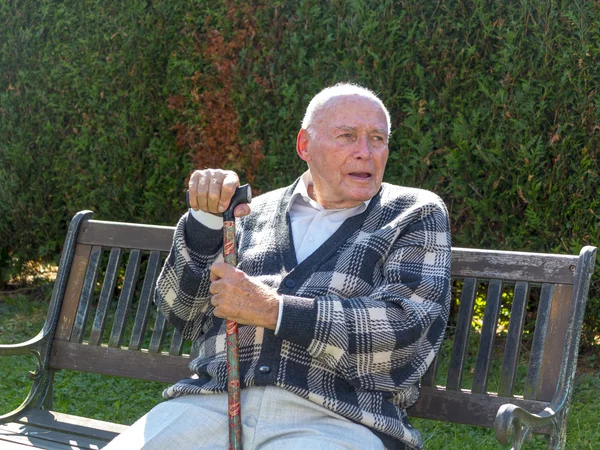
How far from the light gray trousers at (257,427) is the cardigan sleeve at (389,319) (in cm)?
15

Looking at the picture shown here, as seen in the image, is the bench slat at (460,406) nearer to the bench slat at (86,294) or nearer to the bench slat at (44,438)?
the bench slat at (44,438)

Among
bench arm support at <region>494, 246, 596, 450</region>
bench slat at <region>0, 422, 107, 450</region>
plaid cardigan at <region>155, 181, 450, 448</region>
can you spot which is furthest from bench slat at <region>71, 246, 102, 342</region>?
bench arm support at <region>494, 246, 596, 450</region>

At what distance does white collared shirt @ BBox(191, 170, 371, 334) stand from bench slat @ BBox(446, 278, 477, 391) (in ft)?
1.60

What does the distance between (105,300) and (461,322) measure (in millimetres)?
1465

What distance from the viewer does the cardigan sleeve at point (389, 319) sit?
2719 mm

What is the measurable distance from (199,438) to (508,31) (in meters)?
2.67

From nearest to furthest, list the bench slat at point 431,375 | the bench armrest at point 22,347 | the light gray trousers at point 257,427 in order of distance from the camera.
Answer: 1. the light gray trousers at point 257,427
2. the bench slat at point 431,375
3. the bench armrest at point 22,347

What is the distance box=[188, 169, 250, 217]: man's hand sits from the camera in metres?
2.86

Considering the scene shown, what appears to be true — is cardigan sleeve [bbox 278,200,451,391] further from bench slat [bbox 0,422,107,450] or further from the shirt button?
bench slat [bbox 0,422,107,450]

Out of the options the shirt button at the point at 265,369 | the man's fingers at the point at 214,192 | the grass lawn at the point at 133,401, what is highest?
the man's fingers at the point at 214,192

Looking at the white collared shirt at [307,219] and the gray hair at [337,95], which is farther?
the gray hair at [337,95]

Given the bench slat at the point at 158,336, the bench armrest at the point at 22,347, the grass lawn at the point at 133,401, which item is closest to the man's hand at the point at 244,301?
the bench slat at the point at 158,336

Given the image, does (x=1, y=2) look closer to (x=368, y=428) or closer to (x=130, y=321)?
(x=130, y=321)

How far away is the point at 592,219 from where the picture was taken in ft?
14.8
